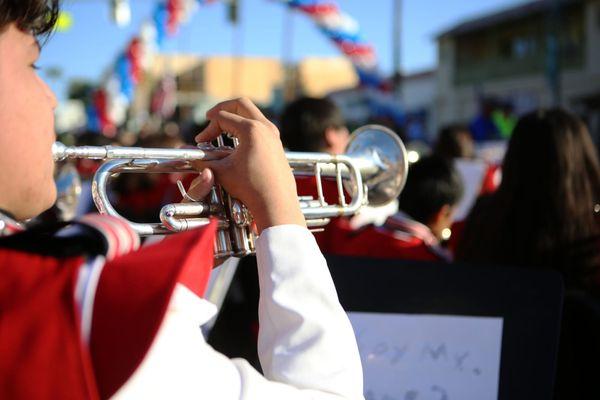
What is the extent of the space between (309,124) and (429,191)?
2.31ft

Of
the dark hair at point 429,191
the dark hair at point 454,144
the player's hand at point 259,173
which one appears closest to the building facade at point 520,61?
the dark hair at point 454,144

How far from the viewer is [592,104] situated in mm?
22766

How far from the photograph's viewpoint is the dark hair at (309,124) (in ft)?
11.6

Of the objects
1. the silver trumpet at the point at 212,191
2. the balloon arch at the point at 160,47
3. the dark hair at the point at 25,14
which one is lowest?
the silver trumpet at the point at 212,191

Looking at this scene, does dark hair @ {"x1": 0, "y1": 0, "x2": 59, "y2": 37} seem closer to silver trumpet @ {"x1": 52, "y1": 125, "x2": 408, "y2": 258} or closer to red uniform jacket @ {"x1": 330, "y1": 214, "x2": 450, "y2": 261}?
silver trumpet @ {"x1": 52, "y1": 125, "x2": 408, "y2": 258}

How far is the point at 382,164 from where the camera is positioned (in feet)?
7.09

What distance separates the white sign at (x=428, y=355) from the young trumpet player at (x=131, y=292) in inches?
21.8

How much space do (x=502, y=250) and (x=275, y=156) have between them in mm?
1298

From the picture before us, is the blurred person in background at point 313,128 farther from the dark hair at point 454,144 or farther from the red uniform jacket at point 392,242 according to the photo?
the dark hair at point 454,144

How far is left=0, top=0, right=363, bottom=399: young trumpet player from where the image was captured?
747mm

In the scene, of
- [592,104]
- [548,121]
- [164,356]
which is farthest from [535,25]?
[164,356]

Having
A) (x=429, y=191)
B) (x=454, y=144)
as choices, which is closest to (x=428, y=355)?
(x=429, y=191)

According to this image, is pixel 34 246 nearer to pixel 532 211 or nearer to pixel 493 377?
pixel 493 377

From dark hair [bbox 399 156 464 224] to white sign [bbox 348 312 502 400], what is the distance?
1618 millimetres
